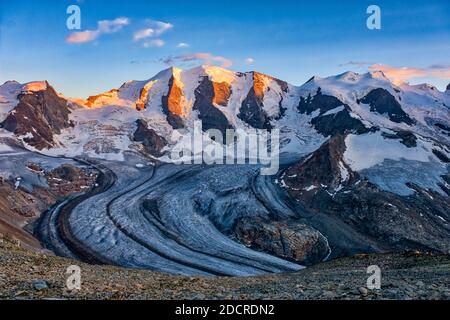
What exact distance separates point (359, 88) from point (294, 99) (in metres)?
27.3

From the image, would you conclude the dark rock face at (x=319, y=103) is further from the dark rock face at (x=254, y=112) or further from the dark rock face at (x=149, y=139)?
the dark rock face at (x=149, y=139)

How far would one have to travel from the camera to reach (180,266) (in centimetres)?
5503

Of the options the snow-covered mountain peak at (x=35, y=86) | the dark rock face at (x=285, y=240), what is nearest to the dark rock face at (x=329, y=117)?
the dark rock face at (x=285, y=240)

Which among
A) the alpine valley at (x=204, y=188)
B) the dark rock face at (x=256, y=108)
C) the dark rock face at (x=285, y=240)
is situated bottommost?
the dark rock face at (x=285, y=240)

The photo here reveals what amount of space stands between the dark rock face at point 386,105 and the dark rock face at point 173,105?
6684 cm

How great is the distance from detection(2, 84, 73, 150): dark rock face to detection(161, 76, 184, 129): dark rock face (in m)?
31.1

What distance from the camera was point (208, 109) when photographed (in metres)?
168

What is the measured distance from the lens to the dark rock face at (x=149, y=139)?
422 ft

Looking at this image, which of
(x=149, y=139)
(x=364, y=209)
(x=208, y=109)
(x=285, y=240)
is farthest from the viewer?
(x=208, y=109)

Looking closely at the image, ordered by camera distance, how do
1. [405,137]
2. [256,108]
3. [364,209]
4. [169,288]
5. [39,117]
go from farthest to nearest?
[256,108] → [39,117] → [405,137] → [364,209] → [169,288]

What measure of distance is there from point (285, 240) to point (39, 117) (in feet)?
295

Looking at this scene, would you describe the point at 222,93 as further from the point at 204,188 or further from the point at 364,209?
the point at 364,209

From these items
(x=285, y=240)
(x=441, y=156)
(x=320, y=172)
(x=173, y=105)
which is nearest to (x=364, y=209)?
(x=320, y=172)
